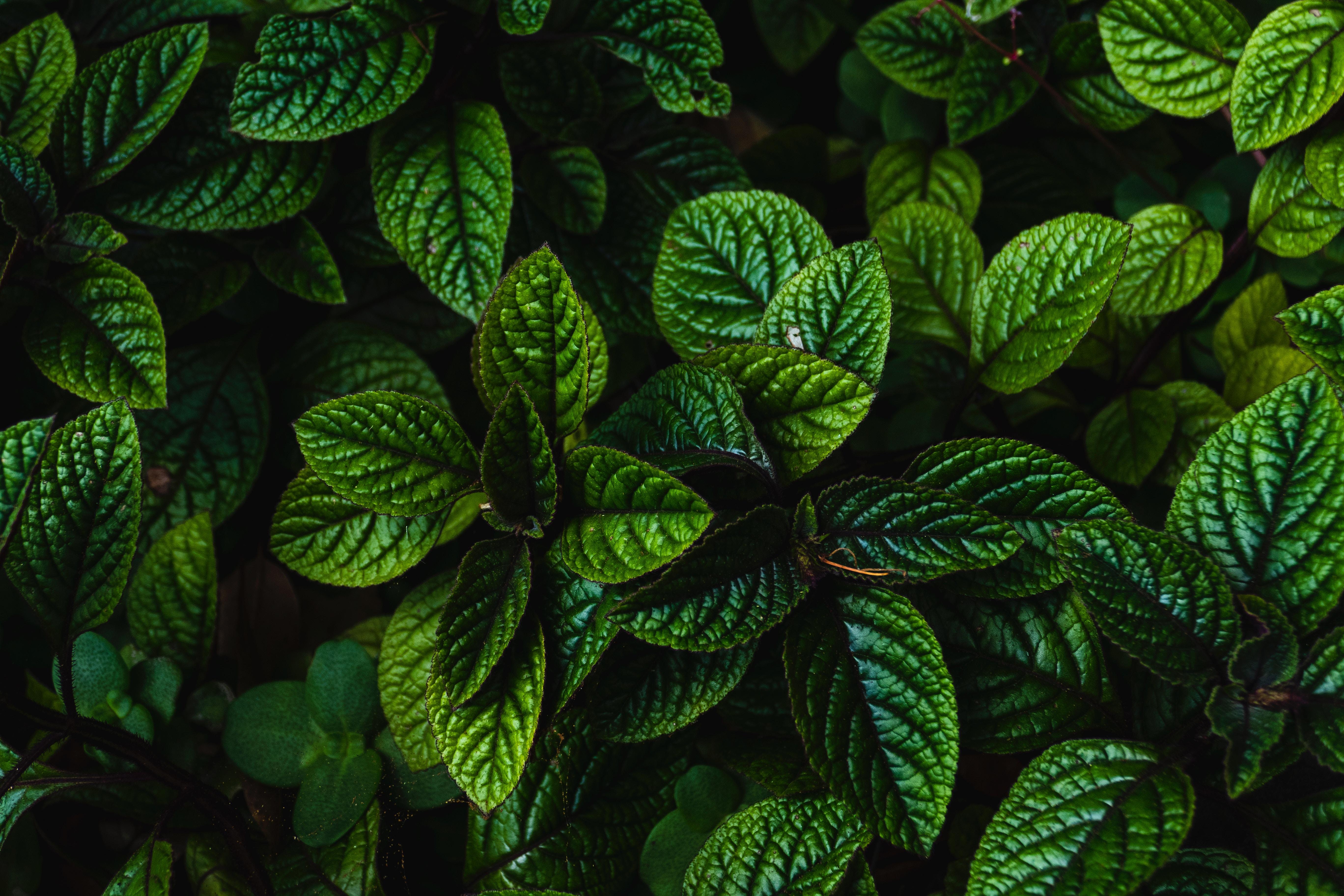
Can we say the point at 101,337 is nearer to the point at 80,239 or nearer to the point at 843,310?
the point at 80,239

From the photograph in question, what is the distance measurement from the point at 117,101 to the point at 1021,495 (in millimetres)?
1313

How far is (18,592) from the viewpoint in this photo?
1362 millimetres

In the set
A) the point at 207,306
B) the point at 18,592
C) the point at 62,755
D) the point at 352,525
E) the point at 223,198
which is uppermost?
the point at 223,198

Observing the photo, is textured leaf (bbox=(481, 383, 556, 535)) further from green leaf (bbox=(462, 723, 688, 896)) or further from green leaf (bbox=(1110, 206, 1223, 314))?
green leaf (bbox=(1110, 206, 1223, 314))

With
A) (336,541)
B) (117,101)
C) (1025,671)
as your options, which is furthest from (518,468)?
(117,101)

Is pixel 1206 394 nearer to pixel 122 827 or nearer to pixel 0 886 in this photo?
pixel 122 827

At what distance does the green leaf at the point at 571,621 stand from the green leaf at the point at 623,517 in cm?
5

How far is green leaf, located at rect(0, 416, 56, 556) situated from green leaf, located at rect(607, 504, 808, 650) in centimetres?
77

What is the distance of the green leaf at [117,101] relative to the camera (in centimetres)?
126

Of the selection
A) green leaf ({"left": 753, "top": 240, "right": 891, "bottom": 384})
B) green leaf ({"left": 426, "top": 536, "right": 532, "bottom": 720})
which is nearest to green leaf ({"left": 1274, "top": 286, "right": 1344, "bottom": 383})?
green leaf ({"left": 753, "top": 240, "right": 891, "bottom": 384})

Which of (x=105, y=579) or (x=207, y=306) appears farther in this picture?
(x=207, y=306)

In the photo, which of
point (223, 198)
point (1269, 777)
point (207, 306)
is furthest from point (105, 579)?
point (1269, 777)

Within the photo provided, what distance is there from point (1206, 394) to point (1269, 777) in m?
Result: 0.67

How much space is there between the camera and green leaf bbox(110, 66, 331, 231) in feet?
4.26
